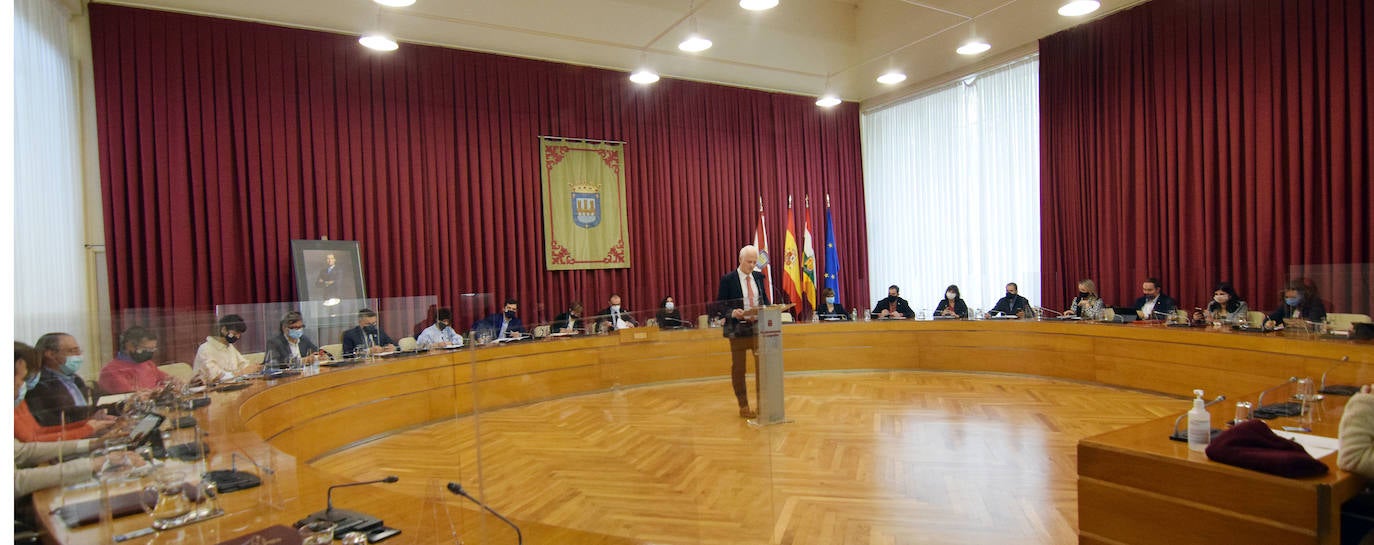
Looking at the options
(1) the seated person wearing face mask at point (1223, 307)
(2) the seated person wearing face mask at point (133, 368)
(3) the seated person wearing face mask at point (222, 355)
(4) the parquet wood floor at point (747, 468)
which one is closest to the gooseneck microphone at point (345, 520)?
(4) the parquet wood floor at point (747, 468)

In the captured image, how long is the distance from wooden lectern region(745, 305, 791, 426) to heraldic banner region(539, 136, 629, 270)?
4401mm

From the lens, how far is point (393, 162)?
6996mm

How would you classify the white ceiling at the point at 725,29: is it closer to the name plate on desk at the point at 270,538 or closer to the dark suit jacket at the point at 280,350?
the dark suit jacket at the point at 280,350

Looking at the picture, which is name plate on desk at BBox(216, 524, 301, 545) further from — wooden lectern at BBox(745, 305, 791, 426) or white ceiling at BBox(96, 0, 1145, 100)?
white ceiling at BBox(96, 0, 1145, 100)

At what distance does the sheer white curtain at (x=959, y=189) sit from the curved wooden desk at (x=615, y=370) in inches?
64.8

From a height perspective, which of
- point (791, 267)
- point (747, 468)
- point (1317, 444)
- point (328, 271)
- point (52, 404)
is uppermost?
point (328, 271)

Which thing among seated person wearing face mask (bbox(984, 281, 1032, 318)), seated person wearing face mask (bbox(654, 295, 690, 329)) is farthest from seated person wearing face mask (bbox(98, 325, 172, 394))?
seated person wearing face mask (bbox(984, 281, 1032, 318))

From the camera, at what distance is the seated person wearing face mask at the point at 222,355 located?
427 centimetres

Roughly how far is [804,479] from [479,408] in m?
1.88

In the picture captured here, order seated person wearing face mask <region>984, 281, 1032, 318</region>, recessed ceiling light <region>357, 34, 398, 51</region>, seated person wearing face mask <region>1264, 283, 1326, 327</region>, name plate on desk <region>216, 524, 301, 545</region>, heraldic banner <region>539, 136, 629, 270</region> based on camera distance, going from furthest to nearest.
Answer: heraldic banner <region>539, 136, 629, 270</region> < seated person wearing face mask <region>984, 281, 1032, 318</region> < recessed ceiling light <region>357, 34, 398, 51</region> < seated person wearing face mask <region>1264, 283, 1326, 327</region> < name plate on desk <region>216, 524, 301, 545</region>

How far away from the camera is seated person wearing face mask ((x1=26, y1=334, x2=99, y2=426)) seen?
184 centimetres

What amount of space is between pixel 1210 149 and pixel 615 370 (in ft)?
20.7

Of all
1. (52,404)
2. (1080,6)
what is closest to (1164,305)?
(1080,6)

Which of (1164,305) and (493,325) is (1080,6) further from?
(493,325)
